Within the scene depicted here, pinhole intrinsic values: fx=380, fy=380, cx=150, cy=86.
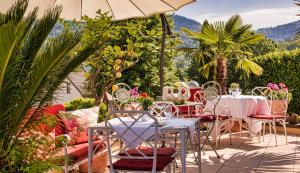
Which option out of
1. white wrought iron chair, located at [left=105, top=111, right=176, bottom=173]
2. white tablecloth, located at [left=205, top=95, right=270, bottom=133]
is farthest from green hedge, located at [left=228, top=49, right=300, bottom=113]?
white wrought iron chair, located at [left=105, top=111, right=176, bottom=173]

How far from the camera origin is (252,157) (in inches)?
230

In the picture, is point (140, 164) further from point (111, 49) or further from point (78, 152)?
point (111, 49)

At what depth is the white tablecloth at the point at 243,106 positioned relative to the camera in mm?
6902

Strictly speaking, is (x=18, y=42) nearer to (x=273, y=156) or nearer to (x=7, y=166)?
(x=7, y=166)

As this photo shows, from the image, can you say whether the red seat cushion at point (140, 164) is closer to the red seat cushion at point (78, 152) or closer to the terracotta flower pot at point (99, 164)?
the red seat cushion at point (78, 152)

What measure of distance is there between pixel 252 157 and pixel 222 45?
3.03 meters

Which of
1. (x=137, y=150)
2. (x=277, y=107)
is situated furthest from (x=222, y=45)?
(x=137, y=150)

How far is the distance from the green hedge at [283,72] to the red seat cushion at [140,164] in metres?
6.43

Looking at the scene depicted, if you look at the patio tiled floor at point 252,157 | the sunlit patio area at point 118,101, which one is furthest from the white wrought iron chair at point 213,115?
the patio tiled floor at point 252,157

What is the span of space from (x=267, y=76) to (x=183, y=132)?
6.56 m

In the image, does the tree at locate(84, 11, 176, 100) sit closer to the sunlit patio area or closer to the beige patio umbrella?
the sunlit patio area

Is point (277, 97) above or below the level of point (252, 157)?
above

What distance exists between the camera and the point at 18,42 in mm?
2631

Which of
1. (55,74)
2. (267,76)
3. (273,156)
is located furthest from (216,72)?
(55,74)
